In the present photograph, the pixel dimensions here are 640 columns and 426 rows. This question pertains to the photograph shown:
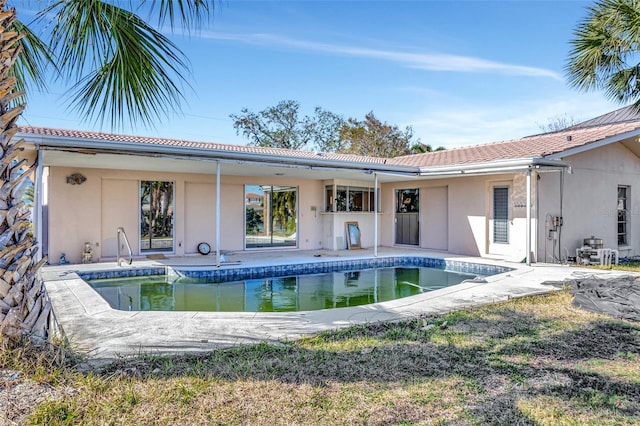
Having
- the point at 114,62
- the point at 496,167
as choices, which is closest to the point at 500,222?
the point at 496,167

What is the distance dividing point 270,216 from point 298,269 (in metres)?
4.15

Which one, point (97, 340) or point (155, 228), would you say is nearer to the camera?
point (97, 340)

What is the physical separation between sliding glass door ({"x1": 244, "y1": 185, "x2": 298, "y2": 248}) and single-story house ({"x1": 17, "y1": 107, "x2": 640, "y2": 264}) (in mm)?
39

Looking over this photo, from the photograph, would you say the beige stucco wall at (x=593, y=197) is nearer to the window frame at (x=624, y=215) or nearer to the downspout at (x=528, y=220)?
the window frame at (x=624, y=215)

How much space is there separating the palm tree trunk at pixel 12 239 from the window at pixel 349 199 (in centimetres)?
1244

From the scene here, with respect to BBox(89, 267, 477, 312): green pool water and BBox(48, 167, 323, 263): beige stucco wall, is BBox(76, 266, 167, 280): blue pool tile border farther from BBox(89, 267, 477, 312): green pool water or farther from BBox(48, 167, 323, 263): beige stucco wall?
BBox(48, 167, 323, 263): beige stucco wall

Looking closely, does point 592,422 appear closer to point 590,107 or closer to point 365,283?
point 365,283

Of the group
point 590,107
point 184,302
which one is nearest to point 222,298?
point 184,302

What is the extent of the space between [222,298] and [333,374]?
5.16m

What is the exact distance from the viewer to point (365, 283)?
10.3m

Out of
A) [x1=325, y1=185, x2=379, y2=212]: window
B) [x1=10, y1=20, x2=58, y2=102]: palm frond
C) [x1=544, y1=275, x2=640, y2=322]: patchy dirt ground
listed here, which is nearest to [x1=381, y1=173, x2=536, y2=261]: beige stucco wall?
[x1=325, y1=185, x2=379, y2=212]: window

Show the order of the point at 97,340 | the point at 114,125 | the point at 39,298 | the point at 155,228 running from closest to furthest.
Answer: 1. the point at 39,298
2. the point at 114,125
3. the point at 97,340
4. the point at 155,228

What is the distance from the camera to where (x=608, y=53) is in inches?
341

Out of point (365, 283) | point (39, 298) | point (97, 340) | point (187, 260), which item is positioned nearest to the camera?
point (39, 298)
